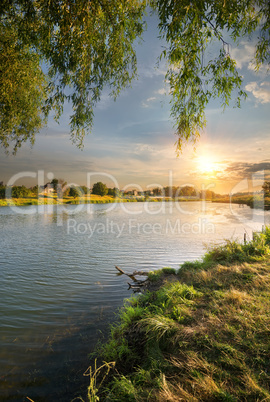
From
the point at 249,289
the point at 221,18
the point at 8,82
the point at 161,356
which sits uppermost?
the point at 8,82

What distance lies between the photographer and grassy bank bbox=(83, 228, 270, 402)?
2.49 metres

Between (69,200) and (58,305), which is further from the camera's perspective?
(69,200)

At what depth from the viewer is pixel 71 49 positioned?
4.56 metres

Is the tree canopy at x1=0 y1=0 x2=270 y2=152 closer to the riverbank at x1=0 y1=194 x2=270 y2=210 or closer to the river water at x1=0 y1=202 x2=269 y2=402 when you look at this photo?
the river water at x1=0 y1=202 x2=269 y2=402

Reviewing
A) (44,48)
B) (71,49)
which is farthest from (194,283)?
(44,48)

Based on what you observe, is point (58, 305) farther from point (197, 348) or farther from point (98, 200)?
point (98, 200)

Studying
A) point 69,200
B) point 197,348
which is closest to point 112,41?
point 197,348

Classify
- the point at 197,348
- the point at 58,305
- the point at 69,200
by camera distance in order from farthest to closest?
the point at 69,200 < the point at 58,305 < the point at 197,348

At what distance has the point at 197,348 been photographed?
3199 mm

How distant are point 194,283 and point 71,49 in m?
6.18

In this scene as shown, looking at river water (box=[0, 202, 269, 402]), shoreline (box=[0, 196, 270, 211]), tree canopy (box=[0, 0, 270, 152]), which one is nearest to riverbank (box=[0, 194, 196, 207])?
shoreline (box=[0, 196, 270, 211])

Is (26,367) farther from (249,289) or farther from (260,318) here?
(249,289)

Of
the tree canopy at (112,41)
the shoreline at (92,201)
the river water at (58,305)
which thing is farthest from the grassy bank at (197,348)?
the shoreline at (92,201)

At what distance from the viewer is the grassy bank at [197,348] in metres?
2.49
